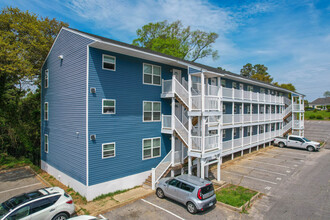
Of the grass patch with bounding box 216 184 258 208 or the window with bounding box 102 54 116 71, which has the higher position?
the window with bounding box 102 54 116 71

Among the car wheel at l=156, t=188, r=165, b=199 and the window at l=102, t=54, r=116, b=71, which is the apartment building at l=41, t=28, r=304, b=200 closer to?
the window at l=102, t=54, r=116, b=71

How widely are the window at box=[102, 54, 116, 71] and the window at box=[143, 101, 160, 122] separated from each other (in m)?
3.46

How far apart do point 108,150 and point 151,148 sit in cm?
351

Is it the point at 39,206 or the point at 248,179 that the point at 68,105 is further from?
the point at 248,179

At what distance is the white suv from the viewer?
8227mm

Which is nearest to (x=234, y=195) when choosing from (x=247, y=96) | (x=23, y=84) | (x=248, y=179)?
(x=248, y=179)

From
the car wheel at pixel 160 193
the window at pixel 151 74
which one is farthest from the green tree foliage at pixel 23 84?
the car wheel at pixel 160 193

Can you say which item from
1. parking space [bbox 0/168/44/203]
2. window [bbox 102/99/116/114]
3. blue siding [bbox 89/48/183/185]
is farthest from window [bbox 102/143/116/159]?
parking space [bbox 0/168/44/203]

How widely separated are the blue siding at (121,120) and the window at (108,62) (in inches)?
8.5

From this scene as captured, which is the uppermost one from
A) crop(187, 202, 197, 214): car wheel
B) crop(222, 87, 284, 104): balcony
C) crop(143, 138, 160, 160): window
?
crop(222, 87, 284, 104): balcony

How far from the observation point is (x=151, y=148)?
15.1 metres

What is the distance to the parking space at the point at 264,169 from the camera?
48.1 ft

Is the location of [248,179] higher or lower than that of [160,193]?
lower

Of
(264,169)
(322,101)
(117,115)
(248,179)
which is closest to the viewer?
(117,115)
